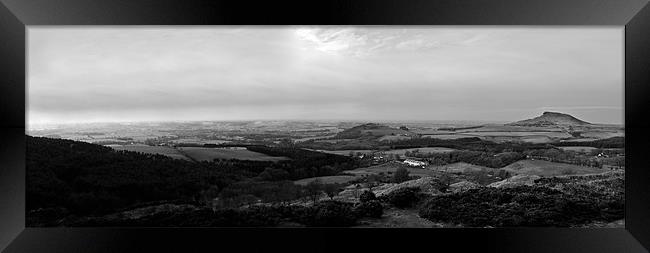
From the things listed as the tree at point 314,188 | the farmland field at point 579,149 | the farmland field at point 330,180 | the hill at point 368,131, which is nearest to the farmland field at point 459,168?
the hill at point 368,131

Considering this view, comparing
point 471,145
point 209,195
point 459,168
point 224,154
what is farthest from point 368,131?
point 209,195

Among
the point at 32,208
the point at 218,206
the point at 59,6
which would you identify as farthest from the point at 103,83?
the point at 59,6

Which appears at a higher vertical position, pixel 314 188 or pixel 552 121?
pixel 552 121

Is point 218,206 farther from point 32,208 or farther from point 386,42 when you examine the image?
point 386,42

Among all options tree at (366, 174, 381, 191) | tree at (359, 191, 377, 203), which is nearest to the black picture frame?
tree at (359, 191, 377, 203)

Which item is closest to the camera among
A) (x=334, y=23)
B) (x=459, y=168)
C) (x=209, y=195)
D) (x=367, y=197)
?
(x=334, y=23)

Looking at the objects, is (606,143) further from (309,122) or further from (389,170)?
(309,122)
